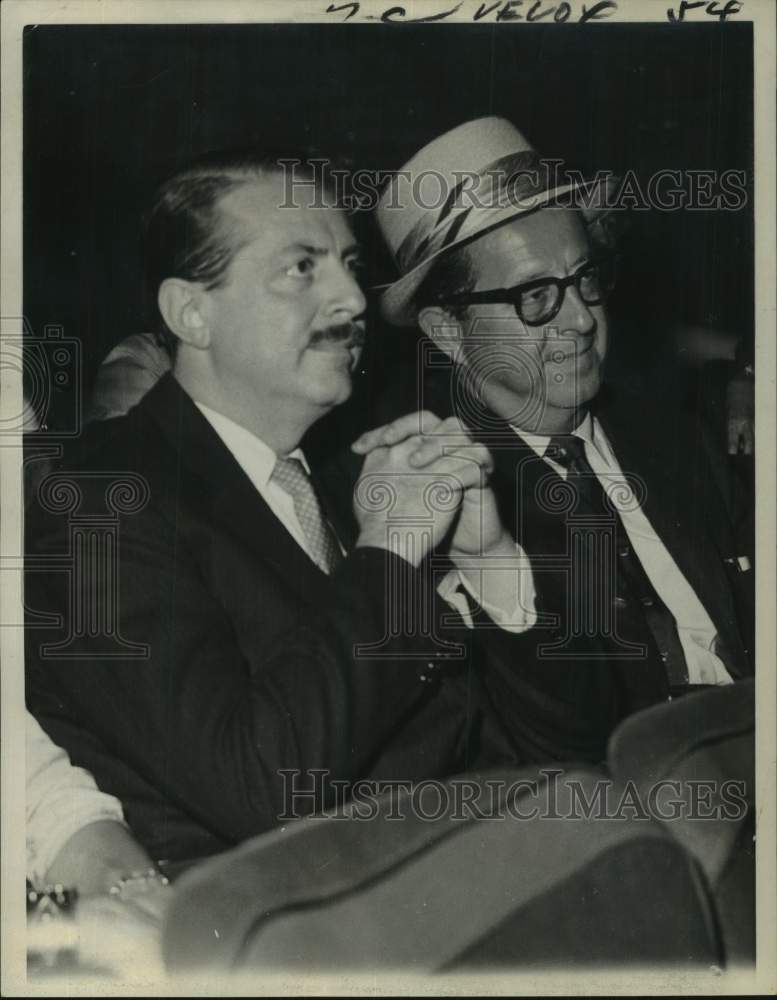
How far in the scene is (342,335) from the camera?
2693 millimetres

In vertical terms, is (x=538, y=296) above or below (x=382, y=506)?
above

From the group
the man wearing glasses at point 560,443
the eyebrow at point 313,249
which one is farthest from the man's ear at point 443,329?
the eyebrow at point 313,249

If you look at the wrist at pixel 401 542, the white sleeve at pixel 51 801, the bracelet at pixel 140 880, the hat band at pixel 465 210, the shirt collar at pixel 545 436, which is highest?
the hat band at pixel 465 210

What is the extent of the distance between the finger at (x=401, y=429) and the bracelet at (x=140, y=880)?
114cm

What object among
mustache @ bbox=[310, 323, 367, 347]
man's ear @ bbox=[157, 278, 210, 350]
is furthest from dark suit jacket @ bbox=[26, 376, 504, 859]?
mustache @ bbox=[310, 323, 367, 347]

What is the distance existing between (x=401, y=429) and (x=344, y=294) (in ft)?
1.17

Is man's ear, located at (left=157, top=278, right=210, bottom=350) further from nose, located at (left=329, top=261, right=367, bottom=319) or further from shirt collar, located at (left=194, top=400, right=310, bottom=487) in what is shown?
nose, located at (left=329, top=261, right=367, bottom=319)

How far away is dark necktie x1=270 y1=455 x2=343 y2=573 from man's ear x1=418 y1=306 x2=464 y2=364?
454 millimetres

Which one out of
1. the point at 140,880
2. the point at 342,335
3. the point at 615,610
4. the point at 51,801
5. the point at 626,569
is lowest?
the point at 140,880

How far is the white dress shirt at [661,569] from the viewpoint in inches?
109

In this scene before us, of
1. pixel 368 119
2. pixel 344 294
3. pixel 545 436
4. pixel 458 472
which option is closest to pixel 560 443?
pixel 545 436

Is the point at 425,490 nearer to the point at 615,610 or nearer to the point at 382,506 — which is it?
the point at 382,506

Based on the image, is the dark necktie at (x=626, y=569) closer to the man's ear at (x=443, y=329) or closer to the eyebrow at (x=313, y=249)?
the man's ear at (x=443, y=329)

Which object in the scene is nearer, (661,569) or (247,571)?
(247,571)
